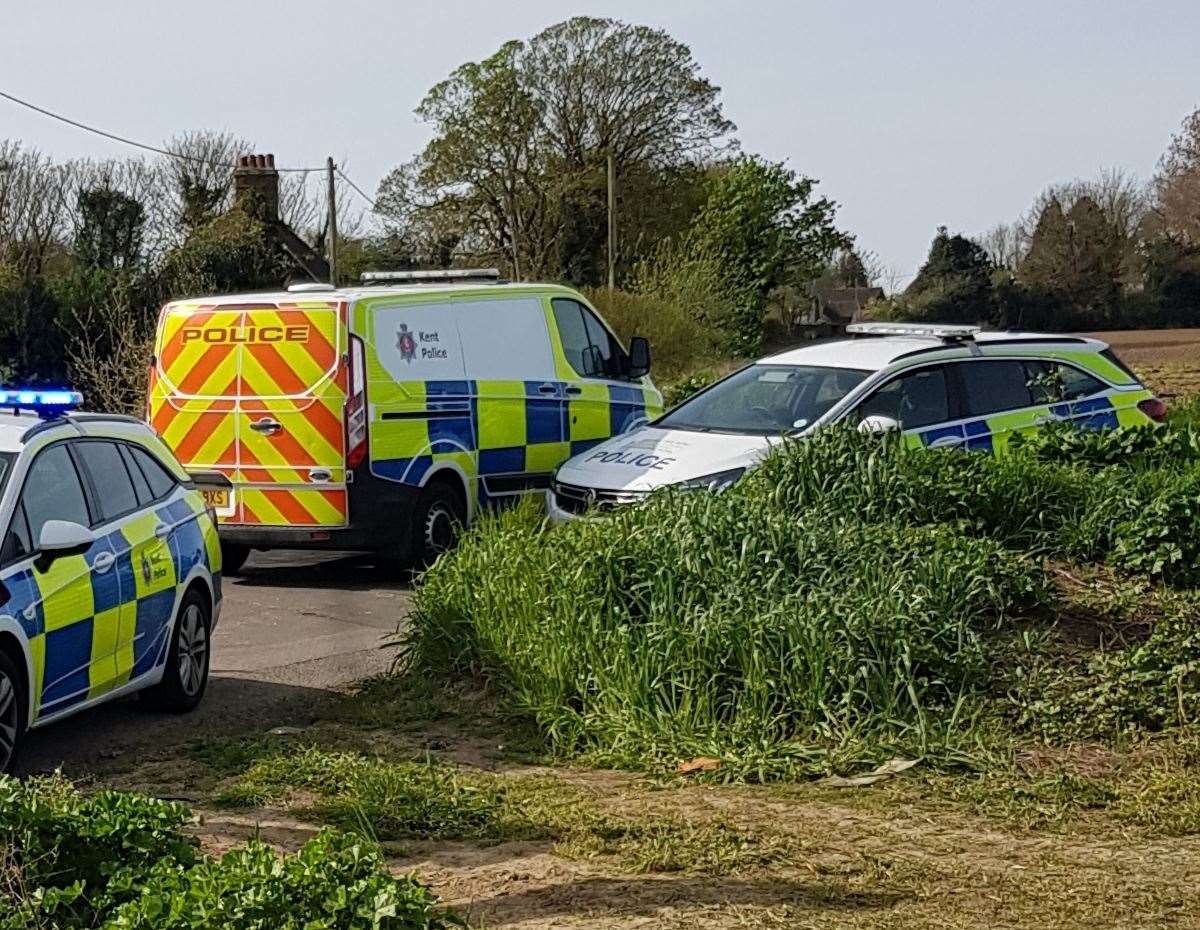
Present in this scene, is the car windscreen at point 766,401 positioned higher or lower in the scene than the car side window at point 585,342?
lower

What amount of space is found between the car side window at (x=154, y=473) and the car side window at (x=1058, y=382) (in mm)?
6135

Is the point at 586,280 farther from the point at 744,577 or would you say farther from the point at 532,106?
the point at 744,577

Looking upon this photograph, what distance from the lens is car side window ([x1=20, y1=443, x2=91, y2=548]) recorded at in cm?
734

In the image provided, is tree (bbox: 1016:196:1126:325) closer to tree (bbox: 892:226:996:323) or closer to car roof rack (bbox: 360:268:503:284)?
tree (bbox: 892:226:996:323)

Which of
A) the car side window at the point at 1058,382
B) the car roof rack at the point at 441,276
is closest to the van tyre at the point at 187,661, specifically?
the car side window at the point at 1058,382

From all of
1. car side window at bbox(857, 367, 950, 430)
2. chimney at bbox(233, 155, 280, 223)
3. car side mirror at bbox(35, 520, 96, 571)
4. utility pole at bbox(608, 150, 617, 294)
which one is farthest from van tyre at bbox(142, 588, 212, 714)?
utility pole at bbox(608, 150, 617, 294)

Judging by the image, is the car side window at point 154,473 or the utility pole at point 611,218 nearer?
the car side window at point 154,473

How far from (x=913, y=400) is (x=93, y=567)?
5.96 metres

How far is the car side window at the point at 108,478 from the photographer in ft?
26.2

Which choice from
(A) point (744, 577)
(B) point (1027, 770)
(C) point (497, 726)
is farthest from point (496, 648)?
(B) point (1027, 770)

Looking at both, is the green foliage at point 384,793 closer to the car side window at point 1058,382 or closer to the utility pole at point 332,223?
the car side window at point 1058,382

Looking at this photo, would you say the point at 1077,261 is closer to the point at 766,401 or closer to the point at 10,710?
the point at 766,401

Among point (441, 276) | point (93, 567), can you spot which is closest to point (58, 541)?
point (93, 567)

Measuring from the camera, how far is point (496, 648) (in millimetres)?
8258
